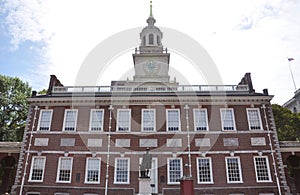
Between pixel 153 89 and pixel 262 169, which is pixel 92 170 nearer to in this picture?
pixel 153 89

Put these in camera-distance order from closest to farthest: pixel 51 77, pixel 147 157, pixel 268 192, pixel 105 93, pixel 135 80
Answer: pixel 147 157 < pixel 268 192 < pixel 105 93 < pixel 51 77 < pixel 135 80

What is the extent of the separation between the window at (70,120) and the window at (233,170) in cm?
1489

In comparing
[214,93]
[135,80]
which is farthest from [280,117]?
[135,80]

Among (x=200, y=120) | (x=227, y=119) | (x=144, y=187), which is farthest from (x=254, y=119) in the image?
(x=144, y=187)

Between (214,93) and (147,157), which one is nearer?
(147,157)

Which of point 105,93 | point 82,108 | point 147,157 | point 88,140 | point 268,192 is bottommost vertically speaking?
point 268,192

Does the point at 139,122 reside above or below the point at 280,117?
below

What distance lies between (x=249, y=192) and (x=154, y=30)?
93.7 ft

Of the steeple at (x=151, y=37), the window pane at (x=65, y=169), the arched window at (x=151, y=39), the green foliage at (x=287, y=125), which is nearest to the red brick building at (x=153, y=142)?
the window pane at (x=65, y=169)

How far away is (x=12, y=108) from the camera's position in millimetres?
35625

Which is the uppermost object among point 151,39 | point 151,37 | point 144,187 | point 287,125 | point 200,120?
point 151,37

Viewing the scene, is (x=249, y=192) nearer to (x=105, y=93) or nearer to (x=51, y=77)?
(x=105, y=93)

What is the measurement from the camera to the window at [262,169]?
74.8 feet

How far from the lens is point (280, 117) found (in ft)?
126
